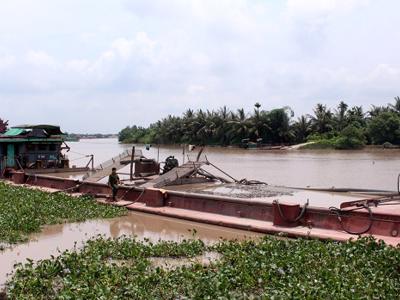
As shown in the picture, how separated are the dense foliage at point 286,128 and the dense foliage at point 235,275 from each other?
52.4 metres

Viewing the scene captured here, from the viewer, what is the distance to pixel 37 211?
14.7 m

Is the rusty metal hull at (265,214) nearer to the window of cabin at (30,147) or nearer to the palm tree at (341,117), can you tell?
the window of cabin at (30,147)

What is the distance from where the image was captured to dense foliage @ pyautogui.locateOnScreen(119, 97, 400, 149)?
5919 centimetres

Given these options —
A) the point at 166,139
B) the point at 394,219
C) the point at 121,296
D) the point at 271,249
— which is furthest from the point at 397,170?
the point at 166,139

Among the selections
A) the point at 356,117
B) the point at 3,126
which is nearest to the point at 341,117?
the point at 356,117

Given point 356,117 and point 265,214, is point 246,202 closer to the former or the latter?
point 265,214

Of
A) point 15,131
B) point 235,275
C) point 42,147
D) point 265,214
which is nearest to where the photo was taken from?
point 235,275

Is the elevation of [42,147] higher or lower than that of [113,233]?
higher

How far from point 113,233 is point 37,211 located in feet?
9.87

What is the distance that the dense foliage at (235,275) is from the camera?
22.6ft

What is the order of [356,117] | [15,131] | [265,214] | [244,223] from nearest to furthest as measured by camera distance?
[244,223] < [265,214] < [15,131] < [356,117]

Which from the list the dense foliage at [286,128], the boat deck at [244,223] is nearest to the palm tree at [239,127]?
the dense foliage at [286,128]

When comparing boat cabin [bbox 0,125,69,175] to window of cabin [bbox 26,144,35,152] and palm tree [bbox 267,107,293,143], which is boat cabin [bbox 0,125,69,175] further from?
palm tree [bbox 267,107,293,143]

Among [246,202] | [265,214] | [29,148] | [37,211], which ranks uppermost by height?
[29,148]
